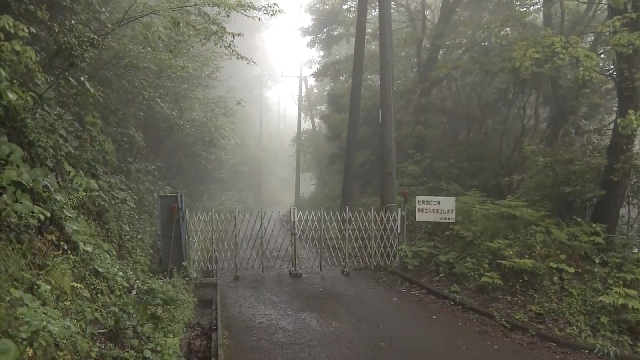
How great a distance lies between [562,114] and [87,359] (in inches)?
535

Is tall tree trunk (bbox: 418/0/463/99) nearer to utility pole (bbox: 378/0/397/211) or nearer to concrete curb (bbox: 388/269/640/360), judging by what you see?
utility pole (bbox: 378/0/397/211)

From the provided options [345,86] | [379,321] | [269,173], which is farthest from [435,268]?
[269,173]

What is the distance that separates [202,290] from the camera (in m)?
9.61

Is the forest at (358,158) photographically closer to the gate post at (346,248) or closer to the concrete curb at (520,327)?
the concrete curb at (520,327)

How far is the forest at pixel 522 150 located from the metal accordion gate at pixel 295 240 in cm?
91

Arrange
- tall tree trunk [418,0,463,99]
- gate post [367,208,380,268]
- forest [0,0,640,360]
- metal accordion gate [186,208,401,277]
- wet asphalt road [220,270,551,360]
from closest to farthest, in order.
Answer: forest [0,0,640,360], wet asphalt road [220,270,551,360], metal accordion gate [186,208,401,277], gate post [367,208,380,268], tall tree trunk [418,0,463,99]

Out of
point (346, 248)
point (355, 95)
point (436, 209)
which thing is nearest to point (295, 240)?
point (346, 248)

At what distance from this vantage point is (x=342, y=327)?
713 cm

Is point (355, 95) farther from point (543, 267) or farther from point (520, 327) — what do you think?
point (520, 327)

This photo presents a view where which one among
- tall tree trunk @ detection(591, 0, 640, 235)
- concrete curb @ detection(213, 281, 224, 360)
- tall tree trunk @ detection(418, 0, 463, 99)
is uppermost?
tall tree trunk @ detection(418, 0, 463, 99)

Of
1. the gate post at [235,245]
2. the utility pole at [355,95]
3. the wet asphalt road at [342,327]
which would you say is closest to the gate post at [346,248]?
the wet asphalt road at [342,327]

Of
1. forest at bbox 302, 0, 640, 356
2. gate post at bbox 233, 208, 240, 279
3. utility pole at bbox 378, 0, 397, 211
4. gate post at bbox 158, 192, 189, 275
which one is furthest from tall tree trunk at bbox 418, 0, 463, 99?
gate post at bbox 158, 192, 189, 275

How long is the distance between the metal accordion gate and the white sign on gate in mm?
726

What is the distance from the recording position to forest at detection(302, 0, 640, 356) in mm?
7793
